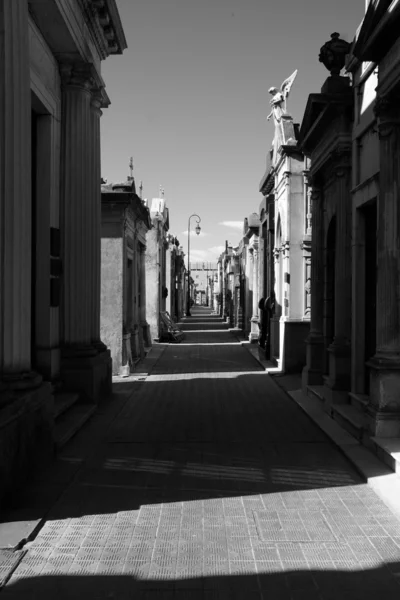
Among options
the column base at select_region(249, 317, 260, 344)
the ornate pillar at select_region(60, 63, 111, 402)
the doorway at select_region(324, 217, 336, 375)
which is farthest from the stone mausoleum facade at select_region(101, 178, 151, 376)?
the column base at select_region(249, 317, 260, 344)

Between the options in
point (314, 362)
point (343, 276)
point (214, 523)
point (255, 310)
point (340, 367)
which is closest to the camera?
point (214, 523)

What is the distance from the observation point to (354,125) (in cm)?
909

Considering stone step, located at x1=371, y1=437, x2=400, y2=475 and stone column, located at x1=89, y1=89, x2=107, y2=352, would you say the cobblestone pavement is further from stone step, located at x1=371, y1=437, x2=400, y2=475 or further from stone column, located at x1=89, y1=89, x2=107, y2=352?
stone column, located at x1=89, y1=89, x2=107, y2=352

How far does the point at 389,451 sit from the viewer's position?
6.32 meters

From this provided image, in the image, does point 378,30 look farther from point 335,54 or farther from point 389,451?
point 389,451

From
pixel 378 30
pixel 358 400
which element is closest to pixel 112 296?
pixel 358 400

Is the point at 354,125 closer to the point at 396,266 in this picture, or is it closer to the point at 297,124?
the point at 396,266

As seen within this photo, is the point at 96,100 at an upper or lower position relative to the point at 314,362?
upper

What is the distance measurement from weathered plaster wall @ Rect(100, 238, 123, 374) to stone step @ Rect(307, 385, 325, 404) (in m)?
4.79

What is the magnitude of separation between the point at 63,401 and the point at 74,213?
9.42ft

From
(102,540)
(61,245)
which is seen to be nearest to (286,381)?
(61,245)

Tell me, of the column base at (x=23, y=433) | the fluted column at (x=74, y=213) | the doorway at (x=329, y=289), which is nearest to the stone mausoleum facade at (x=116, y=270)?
the fluted column at (x=74, y=213)

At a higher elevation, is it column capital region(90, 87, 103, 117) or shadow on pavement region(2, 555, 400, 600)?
column capital region(90, 87, 103, 117)

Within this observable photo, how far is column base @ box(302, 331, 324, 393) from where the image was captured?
11.4m
